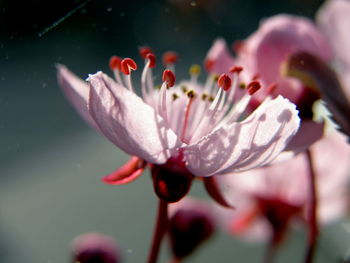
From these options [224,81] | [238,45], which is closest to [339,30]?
[238,45]

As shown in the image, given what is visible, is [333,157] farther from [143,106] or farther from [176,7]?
[143,106]

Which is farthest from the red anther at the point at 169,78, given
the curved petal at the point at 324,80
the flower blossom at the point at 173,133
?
the curved petal at the point at 324,80

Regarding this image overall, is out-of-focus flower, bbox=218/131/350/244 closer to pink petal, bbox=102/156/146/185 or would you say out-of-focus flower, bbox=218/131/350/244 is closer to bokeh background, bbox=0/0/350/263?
bokeh background, bbox=0/0/350/263

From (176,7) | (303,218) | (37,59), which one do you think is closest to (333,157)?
(303,218)

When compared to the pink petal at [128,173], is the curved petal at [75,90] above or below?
above

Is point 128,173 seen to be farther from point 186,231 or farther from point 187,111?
point 186,231

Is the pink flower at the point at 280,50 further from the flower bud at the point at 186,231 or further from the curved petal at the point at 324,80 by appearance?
the flower bud at the point at 186,231
